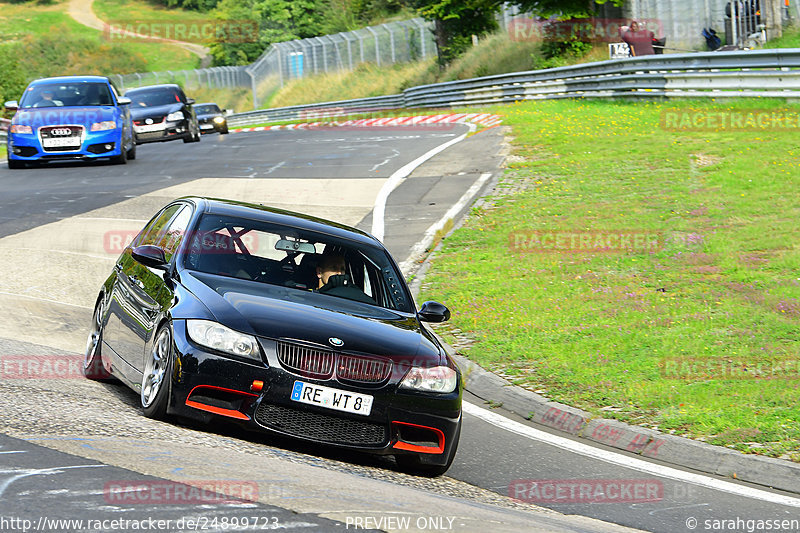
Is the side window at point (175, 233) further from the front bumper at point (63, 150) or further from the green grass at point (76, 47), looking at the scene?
the green grass at point (76, 47)

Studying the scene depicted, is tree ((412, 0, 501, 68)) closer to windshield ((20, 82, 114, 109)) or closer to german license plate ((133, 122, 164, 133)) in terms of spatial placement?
german license plate ((133, 122, 164, 133))

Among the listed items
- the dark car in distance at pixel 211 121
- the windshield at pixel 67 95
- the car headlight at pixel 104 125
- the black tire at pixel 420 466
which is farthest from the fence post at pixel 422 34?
the black tire at pixel 420 466

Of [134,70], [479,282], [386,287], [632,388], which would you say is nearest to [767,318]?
[632,388]

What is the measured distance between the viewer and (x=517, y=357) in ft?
31.6

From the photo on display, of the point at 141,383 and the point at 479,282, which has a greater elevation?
the point at 141,383

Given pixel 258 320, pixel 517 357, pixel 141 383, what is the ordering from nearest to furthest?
1. pixel 258 320
2. pixel 141 383
3. pixel 517 357

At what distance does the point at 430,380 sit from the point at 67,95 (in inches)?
748

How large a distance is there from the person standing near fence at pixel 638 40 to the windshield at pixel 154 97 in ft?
49.8

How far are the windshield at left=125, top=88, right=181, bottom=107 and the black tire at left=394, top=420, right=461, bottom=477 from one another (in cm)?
2775

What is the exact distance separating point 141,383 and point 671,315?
5.86 m

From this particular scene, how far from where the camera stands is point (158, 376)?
20.9ft

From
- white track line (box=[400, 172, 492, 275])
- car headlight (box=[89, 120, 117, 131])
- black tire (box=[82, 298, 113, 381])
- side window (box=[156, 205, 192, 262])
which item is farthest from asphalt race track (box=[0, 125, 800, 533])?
car headlight (box=[89, 120, 117, 131])

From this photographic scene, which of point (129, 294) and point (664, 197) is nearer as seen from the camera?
point (129, 294)

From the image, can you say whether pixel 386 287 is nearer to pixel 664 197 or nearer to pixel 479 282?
pixel 479 282
